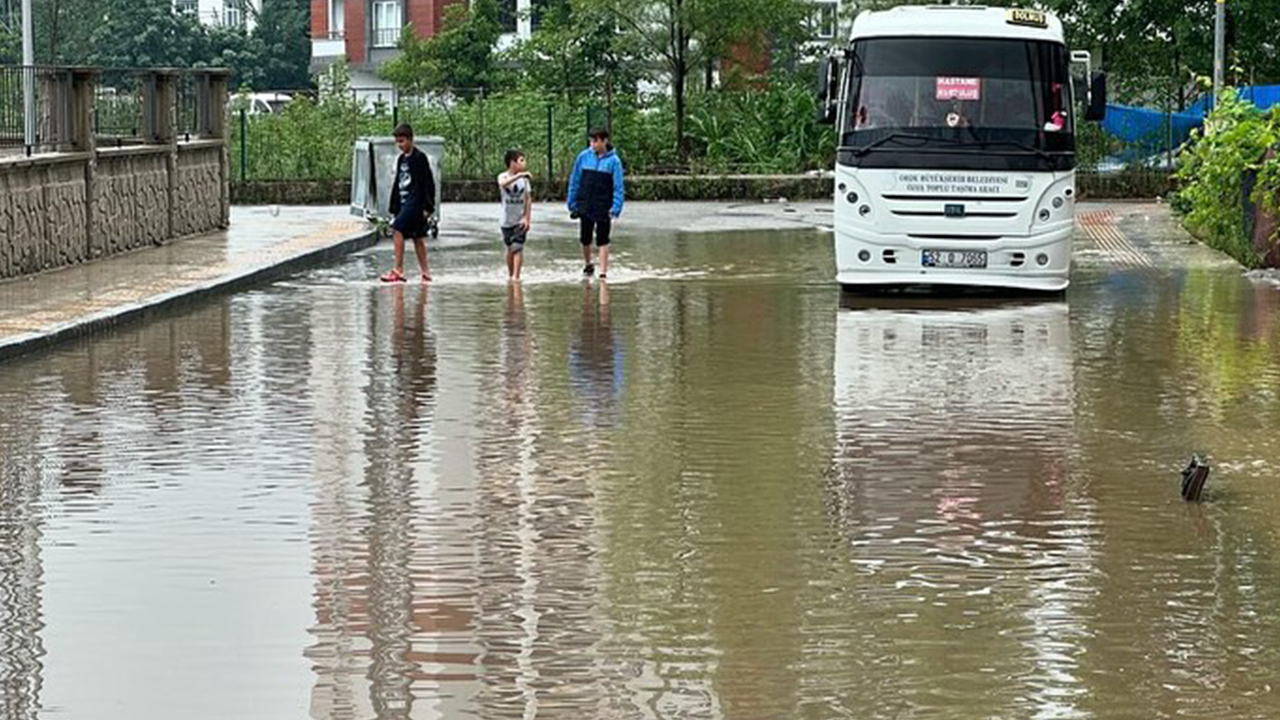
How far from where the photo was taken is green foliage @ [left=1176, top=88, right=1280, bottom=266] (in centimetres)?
2520

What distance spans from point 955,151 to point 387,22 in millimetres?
65828

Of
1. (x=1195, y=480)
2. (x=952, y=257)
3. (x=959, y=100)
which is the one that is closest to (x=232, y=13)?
(x=959, y=100)

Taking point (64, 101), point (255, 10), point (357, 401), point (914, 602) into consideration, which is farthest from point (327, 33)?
point (914, 602)

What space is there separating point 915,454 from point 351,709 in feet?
19.2

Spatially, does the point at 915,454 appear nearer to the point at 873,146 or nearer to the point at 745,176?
the point at 873,146

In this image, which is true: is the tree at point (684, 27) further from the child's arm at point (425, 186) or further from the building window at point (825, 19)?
the child's arm at point (425, 186)

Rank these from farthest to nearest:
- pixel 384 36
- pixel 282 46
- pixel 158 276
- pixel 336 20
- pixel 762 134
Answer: pixel 282 46
pixel 336 20
pixel 384 36
pixel 762 134
pixel 158 276

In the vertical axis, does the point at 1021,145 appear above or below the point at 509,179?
above

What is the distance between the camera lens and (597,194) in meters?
25.9

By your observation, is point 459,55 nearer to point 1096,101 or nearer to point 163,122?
point 163,122

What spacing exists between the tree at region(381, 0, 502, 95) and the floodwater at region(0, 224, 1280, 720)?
4888 centimetres

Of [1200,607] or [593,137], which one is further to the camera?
[593,137]

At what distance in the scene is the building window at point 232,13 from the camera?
104875mm

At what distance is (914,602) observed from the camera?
354 inches
